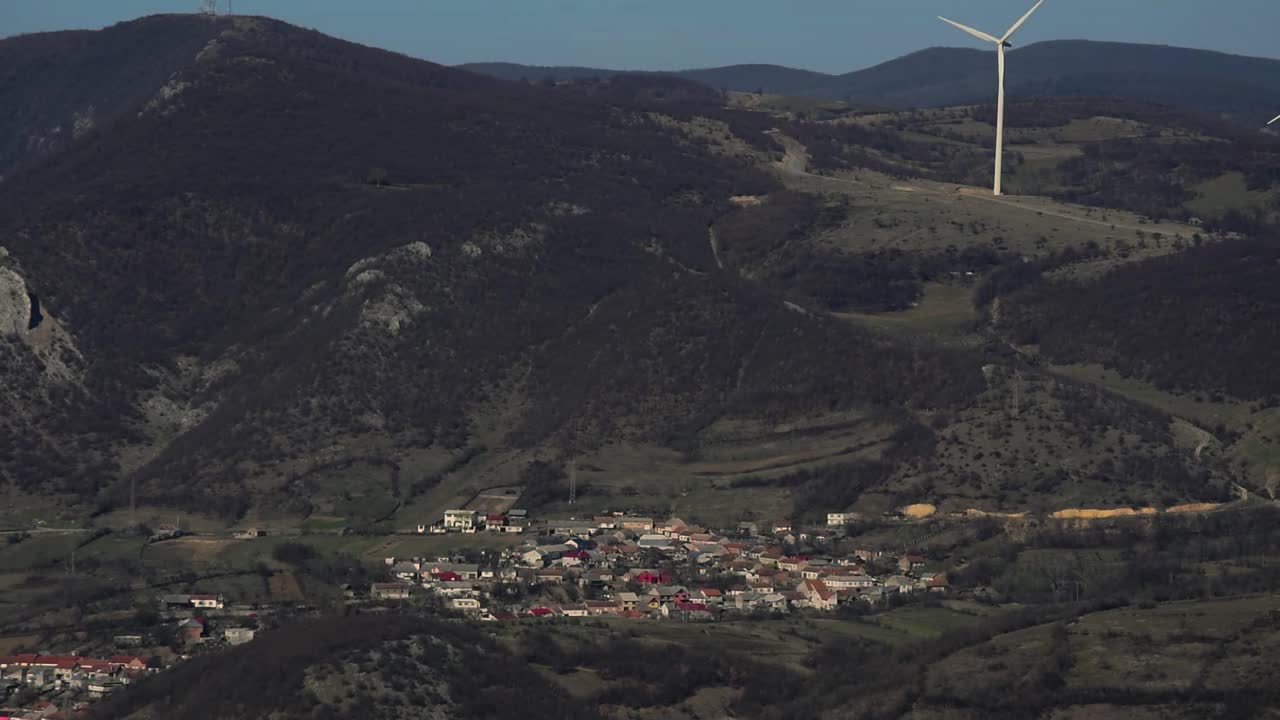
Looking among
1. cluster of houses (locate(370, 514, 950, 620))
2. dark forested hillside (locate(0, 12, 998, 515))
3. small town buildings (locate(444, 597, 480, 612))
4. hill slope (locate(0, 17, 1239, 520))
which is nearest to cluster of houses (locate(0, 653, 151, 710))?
small town buildings (locate(444, 597, 480, 612))

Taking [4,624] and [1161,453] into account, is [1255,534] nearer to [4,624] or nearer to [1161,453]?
[1161,453]

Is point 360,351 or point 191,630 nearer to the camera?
point 191,630

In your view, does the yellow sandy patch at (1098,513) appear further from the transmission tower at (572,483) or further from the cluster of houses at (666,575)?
the transmission tower at (572,483)

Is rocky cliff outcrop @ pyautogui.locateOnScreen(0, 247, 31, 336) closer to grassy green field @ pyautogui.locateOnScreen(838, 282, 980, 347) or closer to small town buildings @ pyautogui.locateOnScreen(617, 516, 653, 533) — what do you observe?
small town buildings @ pyautogui.locateOnScreen(617, 516, 653, 533)

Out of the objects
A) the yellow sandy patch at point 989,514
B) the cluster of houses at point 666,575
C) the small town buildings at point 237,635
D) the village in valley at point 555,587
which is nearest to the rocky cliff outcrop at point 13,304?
the village in valley at point 555,587

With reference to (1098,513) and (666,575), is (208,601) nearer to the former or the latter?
(666,575)

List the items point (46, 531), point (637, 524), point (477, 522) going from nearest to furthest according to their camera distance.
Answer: point (637, 524), point (477, 522), point (46, 531)

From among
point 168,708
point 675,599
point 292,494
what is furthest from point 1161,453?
point 168,708

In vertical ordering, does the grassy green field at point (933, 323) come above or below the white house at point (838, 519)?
above

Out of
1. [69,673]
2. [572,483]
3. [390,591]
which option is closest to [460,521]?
[572,483]
